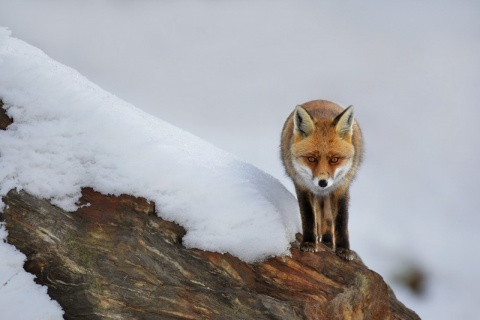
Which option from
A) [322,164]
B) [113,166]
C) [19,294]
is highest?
[322,164]

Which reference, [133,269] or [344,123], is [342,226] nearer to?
[344,123]

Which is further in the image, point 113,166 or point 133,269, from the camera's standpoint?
point 113,166

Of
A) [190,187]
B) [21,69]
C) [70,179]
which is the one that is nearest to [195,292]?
[190,187]

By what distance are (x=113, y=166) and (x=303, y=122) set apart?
272 cm

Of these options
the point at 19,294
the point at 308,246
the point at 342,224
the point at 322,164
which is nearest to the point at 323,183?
the point at 322,164

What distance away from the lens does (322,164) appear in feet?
22.7

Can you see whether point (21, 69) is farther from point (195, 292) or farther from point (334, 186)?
point (334, 186)

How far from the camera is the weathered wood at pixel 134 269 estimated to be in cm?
543

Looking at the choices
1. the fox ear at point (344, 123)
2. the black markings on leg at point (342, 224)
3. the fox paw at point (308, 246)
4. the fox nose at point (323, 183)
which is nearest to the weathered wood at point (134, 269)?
the fox paw at point (308, 246)

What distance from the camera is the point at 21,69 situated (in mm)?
6684

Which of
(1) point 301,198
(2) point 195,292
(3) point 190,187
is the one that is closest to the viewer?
(2) point 195,292

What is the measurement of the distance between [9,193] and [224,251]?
2.49 meters

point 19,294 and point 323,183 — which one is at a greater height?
point 323,183

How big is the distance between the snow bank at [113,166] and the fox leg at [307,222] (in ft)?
1.12
